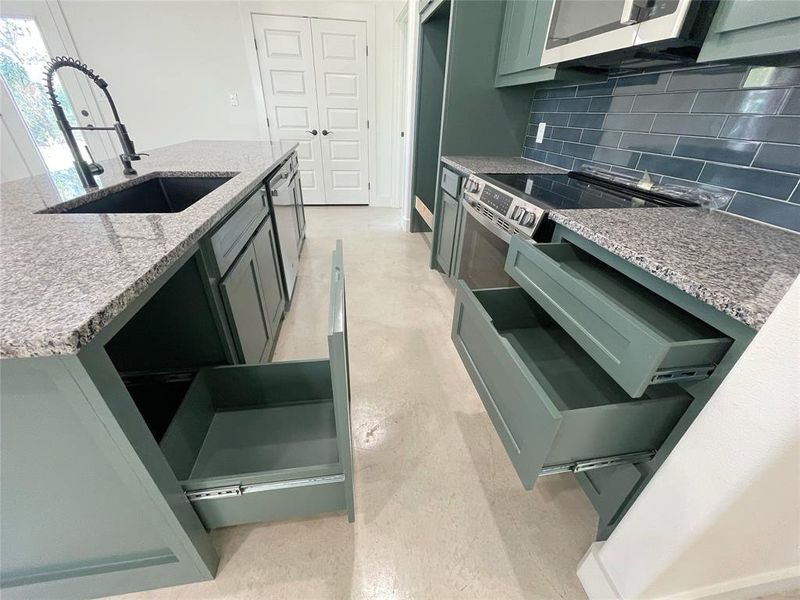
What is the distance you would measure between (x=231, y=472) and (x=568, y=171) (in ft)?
7.35

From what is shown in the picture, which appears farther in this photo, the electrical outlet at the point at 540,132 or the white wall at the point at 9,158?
the white wall at the point at 9,158

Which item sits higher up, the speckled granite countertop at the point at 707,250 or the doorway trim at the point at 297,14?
the doorway trim at the point at 297,14

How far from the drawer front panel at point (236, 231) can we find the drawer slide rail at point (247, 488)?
689 mm

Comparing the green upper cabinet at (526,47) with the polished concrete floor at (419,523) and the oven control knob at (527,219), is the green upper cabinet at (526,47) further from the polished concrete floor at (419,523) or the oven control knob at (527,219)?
the polished concrete floor at (419,523)

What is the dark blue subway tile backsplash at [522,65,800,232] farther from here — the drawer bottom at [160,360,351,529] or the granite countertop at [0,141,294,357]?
the granite countertop at [0,141,294,357]

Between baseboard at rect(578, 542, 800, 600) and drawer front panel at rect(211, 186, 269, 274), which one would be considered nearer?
baseboard at rect(578, 542, 800, 600)

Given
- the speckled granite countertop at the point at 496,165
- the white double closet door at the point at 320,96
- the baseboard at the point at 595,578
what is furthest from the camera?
the white double closet door at the point at 320,96

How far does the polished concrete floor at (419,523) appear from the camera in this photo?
95 centimetres

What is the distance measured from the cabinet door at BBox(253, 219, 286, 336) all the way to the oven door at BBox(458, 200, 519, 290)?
1.13 meters

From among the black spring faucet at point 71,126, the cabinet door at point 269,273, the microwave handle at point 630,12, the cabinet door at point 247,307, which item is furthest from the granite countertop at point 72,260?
the microwave handle at point 630,12

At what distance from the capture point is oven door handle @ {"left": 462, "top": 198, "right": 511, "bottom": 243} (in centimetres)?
147

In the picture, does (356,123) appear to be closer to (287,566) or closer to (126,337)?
(126,337)

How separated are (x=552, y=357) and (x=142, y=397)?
1.48 metres

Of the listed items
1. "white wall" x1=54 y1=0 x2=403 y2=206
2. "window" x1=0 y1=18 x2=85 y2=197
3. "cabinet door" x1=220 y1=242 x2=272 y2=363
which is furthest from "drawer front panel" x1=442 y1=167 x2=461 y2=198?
"window" x1=0 y1=18 x2=85 y2=197
